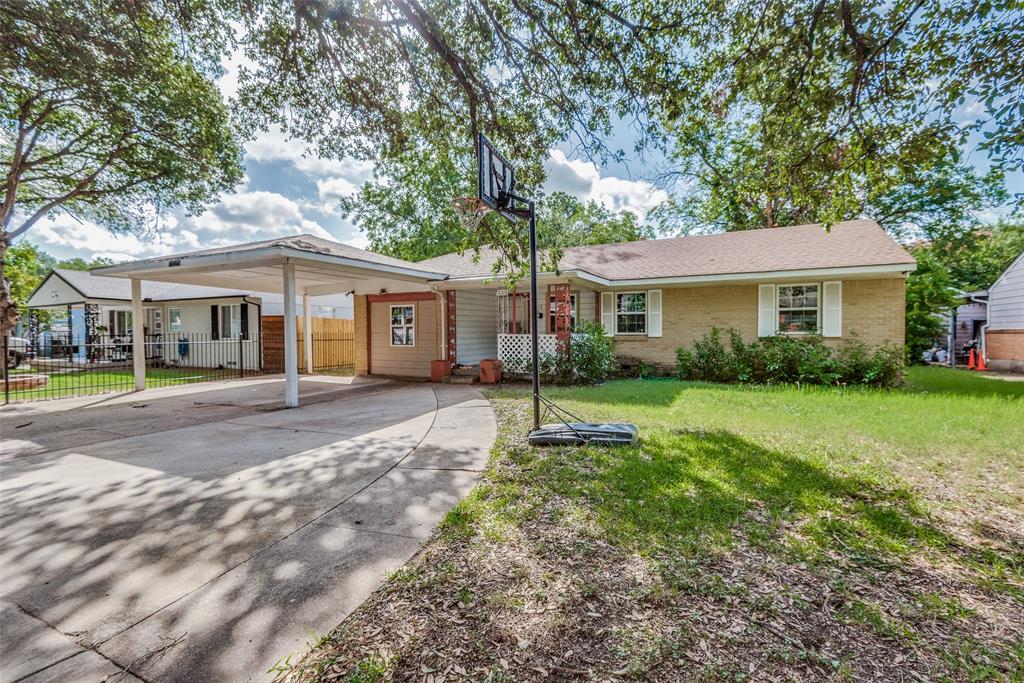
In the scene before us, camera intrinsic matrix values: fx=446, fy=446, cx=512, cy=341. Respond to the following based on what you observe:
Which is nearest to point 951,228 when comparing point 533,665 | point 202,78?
point 533,665

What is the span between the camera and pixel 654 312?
13.7 m

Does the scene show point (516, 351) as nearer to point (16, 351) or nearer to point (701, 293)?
point (701, 293)

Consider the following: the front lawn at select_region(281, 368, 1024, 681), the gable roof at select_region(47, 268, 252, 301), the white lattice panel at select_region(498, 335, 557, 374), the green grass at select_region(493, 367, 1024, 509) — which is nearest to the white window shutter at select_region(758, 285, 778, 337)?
the green grass at select_region(493, 367, 1024, 509)

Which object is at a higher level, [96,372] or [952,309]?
[952,309]

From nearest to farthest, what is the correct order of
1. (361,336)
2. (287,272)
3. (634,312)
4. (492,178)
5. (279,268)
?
(492,178)
(287,272)
(279,268)
(634,312)
(361,336)

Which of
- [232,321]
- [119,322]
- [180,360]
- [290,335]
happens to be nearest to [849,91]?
[290,335]

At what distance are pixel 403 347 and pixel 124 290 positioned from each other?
1484cm

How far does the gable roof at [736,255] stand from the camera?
11320mm

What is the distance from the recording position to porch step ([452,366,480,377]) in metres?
12.8

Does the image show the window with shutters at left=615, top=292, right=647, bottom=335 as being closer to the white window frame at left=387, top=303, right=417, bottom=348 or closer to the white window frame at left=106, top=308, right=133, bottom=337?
the white window frame at left=387, top=303, right=417, bottom=348

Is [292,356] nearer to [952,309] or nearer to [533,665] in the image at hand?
[533,665]

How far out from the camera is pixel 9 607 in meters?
2.47

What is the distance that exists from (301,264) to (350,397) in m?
3.13

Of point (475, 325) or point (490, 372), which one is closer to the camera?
point (490, 372)
